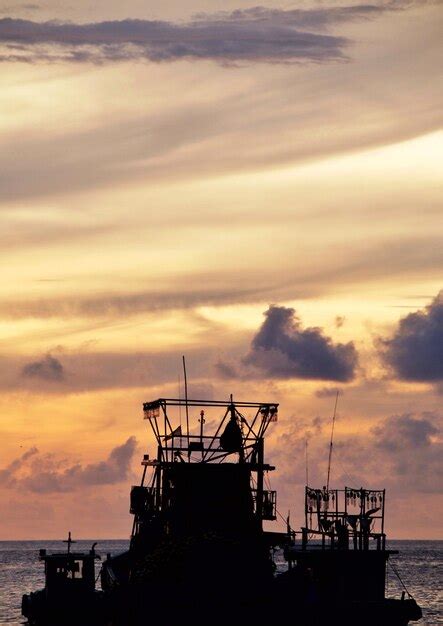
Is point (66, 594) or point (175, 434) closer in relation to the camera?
point (175, 434)

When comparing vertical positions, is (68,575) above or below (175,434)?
below

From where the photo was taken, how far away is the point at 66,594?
9431 cm

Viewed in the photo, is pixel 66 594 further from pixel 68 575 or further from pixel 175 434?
pixel 175 434

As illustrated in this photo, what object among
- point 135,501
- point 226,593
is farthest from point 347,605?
point 135,501

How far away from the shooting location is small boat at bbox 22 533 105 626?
92.1m

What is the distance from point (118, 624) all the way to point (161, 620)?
5.04m

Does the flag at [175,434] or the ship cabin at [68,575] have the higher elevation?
the flag at [175,434]

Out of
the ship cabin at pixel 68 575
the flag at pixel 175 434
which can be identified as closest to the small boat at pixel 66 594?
the ship cabin at pixel 68 575

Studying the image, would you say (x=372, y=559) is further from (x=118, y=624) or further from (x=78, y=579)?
(x=78, y=579)

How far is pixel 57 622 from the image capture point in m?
92.1

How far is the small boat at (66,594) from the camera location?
92.1 meters

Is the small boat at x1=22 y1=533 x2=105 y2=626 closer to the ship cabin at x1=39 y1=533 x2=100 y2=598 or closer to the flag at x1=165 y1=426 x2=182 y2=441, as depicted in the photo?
the ship cabin at x1=39 y1=533 x2=100 y2=598

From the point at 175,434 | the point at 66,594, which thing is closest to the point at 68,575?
the point at 66,594

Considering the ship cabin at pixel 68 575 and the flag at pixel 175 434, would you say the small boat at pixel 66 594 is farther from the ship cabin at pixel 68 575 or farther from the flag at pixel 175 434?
the flag at pixel 175 434
